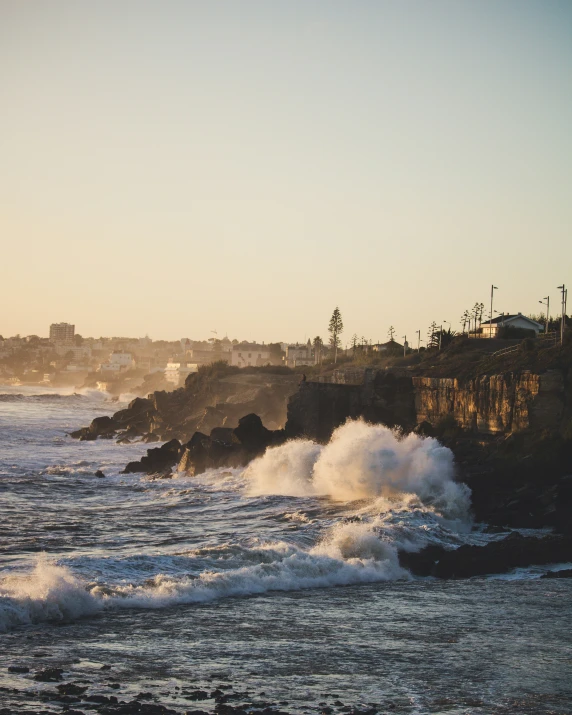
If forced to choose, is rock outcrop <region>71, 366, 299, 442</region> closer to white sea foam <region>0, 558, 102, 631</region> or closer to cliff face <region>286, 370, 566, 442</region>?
cliff face <region>286, 370, 566, 442</region>

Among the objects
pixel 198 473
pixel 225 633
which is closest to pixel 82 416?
pixel 198 473

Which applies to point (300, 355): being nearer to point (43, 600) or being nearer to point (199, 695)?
point (43, 600)

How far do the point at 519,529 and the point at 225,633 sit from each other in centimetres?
1189

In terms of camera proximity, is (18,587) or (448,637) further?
(18,587)

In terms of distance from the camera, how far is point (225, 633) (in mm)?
12820

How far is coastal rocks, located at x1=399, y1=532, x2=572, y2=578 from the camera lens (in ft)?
58.6

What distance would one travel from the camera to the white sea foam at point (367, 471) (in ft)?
85.7

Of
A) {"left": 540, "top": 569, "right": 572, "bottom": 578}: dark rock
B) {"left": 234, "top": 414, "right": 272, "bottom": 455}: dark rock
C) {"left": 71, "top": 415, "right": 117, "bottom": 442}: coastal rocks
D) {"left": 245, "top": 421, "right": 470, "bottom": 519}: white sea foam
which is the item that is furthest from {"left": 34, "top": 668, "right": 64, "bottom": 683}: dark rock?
{"left": 71, "top": 415, "right": 117, "bottom": 442}: coastal rocks

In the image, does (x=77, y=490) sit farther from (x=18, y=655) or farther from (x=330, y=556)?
(x=18, y=655)

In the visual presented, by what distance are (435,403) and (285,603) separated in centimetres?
2737

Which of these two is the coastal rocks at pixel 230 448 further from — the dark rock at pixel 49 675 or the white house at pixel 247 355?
the white house at pixel 247 355

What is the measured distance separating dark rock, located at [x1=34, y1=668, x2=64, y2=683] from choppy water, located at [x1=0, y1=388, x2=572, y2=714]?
0.11 m

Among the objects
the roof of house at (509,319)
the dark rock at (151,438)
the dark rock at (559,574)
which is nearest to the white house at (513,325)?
the roof of house at (509,319)

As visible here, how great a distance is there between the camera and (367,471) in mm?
28391
